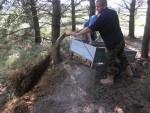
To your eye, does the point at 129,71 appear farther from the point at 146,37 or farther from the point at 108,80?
the point at 146,37

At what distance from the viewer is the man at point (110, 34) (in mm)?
7035

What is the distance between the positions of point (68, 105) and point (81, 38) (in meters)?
2.89

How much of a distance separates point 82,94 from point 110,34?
156 cm

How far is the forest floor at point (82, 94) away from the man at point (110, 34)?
378 mm

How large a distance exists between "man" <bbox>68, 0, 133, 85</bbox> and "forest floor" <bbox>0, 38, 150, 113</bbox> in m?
0.38

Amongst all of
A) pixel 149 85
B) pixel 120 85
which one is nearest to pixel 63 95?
pixel 120 85

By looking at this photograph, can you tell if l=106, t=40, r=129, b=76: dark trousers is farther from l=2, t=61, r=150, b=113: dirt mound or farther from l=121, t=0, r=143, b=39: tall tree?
l=121, t=0, r=143, b=39: tall tree

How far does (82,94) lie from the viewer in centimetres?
710

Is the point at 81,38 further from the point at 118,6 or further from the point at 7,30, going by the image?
the point at 118,6

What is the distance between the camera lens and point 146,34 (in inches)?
376

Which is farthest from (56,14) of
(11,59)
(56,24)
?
(11,59)

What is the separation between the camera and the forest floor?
665 centimetres

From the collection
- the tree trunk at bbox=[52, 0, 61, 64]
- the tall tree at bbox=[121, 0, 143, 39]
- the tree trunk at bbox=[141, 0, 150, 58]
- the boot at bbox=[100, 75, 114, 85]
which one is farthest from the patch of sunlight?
the tall tree at bbox=[121, 0, 143, 39]

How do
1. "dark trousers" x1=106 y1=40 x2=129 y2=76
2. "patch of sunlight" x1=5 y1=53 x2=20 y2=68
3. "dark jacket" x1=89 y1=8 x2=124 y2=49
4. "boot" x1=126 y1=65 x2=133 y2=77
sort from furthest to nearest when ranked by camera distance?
1. "patch of sunlight" x1=5 y1=53 x2=20 y2=68
2. "boot" x1=126 y1=65 x2=133 y2=77
3. "dark trousers" x1=106 y1=40 x2=129 y2=76
4. "dark jacket" x1=89 y1=8 x2=124 y2=49
